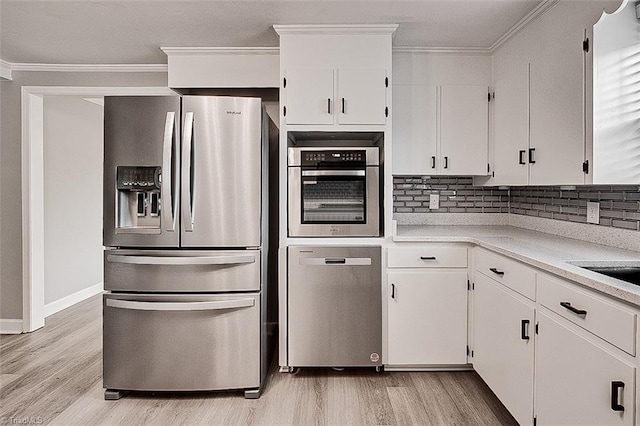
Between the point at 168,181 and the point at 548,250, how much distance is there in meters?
2.02

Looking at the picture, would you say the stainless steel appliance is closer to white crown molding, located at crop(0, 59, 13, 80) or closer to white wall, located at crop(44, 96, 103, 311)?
white crown molding, located at crop(0, 59, 13, 80)

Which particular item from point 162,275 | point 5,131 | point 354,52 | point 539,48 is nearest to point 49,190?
point 5,131

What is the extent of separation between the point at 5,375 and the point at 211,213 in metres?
1.85

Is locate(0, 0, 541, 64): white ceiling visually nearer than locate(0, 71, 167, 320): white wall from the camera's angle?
→ Yes

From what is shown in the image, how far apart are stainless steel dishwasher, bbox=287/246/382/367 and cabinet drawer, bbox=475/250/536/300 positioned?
62 centimetres

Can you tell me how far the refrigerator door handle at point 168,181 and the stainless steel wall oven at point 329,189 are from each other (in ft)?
2.45

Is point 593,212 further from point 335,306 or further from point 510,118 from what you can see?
point 335,306

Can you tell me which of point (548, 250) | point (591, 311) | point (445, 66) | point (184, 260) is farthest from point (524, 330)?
point (445, 66)

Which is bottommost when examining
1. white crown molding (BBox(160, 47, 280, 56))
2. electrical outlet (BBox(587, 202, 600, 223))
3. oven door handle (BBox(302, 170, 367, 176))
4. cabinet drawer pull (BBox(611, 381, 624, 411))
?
cabinet drawer pull (BBox(611, 381, 624, 411))

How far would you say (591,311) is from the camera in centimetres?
152

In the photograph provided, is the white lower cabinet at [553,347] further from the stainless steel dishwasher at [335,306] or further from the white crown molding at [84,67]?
the white crown molding at [84,67]

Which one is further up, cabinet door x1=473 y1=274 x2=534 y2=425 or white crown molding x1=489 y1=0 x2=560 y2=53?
white crown molding x1=489 y1=0 x2=560 y2=53

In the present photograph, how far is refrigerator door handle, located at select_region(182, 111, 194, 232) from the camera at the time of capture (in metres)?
2.57

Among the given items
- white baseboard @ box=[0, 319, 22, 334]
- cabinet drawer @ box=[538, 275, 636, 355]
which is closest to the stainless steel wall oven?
cabinet drawer @ box=[538, 275, 636, 355]
